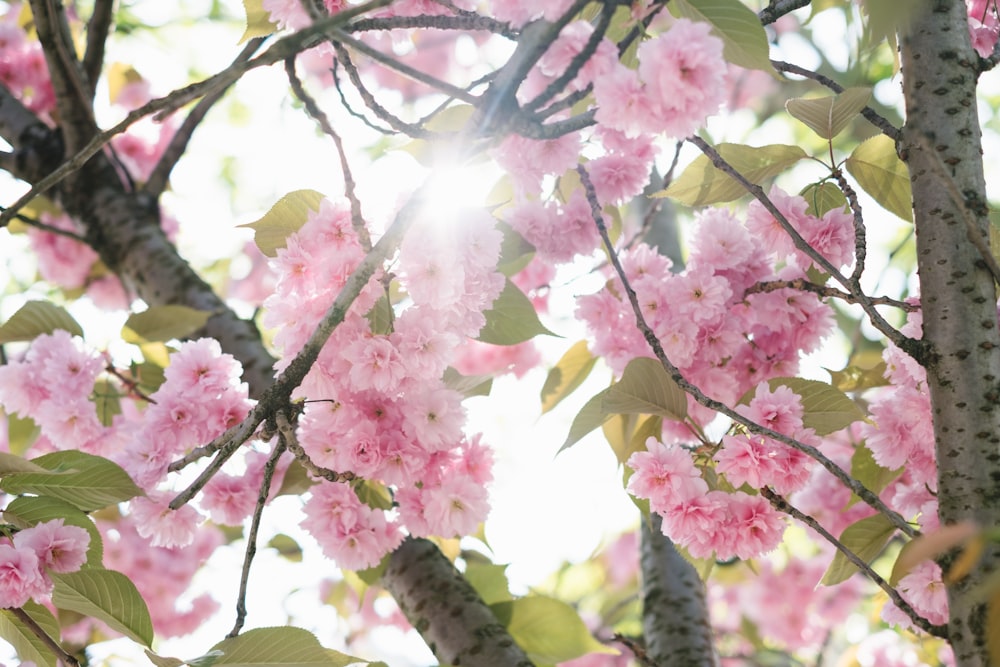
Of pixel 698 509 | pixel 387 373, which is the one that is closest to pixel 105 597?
pixel 387 373

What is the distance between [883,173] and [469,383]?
0.78 metres

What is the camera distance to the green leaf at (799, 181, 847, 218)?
59.1 inches

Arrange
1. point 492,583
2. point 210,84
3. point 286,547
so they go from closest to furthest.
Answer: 1. point 210,84
2. point 492,583
3. point 286,547

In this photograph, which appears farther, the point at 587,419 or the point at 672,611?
the point at 672,611

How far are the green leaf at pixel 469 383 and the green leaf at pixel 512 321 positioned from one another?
0.08 meters

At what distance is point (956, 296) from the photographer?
115 centimetres

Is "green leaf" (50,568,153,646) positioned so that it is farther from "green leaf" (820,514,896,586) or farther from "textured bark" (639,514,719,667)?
"textured bark" (639,514,719,667)

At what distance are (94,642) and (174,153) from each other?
1.54 m

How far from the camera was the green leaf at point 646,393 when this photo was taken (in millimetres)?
1318

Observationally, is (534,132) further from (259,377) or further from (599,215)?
(259,377)

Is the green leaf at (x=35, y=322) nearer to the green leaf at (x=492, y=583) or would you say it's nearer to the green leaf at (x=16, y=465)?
the green leaf at (x=16, y=465)

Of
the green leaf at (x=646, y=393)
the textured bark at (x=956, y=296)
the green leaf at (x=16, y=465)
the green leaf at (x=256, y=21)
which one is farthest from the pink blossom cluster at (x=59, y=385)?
the textured bark at (x=956, y=296)

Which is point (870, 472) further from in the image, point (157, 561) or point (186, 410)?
point (157, 561)

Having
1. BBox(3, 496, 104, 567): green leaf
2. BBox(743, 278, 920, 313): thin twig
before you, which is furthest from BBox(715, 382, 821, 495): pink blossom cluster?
BBox(3, 496, 104, 567): green leaf
